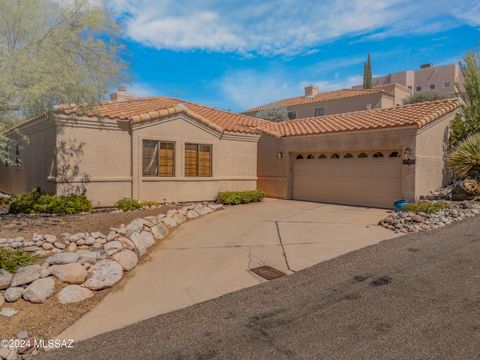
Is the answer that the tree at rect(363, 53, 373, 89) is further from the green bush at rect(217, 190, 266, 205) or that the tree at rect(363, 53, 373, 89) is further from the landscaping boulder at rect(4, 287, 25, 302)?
the landscaping boulder at rect(4, 287, 25, 302)

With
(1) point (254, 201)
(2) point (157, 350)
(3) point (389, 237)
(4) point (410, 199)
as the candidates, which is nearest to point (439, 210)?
(4) point (410, 199)

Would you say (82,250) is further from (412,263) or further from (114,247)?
(412,263)

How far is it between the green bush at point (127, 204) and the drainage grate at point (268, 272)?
673cm

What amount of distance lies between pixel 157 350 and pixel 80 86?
8.31 meters

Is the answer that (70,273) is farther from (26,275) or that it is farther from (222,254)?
(222,254)

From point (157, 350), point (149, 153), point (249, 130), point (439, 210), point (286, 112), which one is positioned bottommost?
point (157, 350)

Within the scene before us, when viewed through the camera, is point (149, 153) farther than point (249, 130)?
No

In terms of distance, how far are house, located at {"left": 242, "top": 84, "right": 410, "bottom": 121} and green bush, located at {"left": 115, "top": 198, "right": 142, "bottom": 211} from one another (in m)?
26.4

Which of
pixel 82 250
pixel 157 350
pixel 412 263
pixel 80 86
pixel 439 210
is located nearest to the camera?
pixel 157 350

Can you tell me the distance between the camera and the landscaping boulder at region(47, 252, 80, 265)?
6.13 metres

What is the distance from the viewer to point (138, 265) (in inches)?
274

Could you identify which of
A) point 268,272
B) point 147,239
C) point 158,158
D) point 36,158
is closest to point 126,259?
point 147,239

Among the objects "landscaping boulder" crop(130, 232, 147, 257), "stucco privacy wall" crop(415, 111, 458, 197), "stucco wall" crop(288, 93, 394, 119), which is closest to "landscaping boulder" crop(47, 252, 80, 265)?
"landscaping boulder" crop(130, 232, 147, 257)

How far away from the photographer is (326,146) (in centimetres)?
1540
